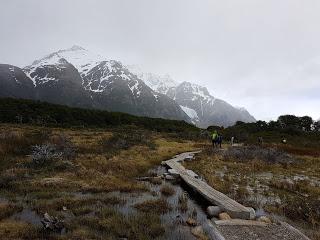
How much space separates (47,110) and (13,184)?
9778 centimetres

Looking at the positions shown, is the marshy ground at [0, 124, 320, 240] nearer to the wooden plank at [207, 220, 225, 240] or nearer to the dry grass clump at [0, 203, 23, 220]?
the dry grass clump at [0, 203, 23, 220]

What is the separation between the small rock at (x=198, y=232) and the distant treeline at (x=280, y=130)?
65.9m

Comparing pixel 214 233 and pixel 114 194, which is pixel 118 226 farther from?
pixel 114 194

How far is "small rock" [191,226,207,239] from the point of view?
1164 centimetres

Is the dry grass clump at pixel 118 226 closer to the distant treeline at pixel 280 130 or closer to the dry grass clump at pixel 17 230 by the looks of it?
the dry grass clump at pixel 17 230

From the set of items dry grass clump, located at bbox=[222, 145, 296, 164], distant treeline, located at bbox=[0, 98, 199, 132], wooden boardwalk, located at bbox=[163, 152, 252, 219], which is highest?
distant treeline, located at bbox=[0, 98, 199, 132]

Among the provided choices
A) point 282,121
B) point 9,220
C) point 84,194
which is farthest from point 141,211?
point 282,121

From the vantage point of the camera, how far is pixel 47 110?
11106cm

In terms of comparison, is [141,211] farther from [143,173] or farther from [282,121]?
[282,121]

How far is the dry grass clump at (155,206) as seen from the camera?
14.5 m

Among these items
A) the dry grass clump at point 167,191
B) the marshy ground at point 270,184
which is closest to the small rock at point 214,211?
the marshy ground at point 270,184

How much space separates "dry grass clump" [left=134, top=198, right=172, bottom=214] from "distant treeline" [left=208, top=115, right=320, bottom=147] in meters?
Answer: 63.1

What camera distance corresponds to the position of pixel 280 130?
9631 centimetres

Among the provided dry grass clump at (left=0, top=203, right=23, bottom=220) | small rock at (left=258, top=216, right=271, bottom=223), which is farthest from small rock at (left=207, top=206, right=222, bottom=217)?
dry grass clump at (left=0, top=203, right=23, bottom=220)
